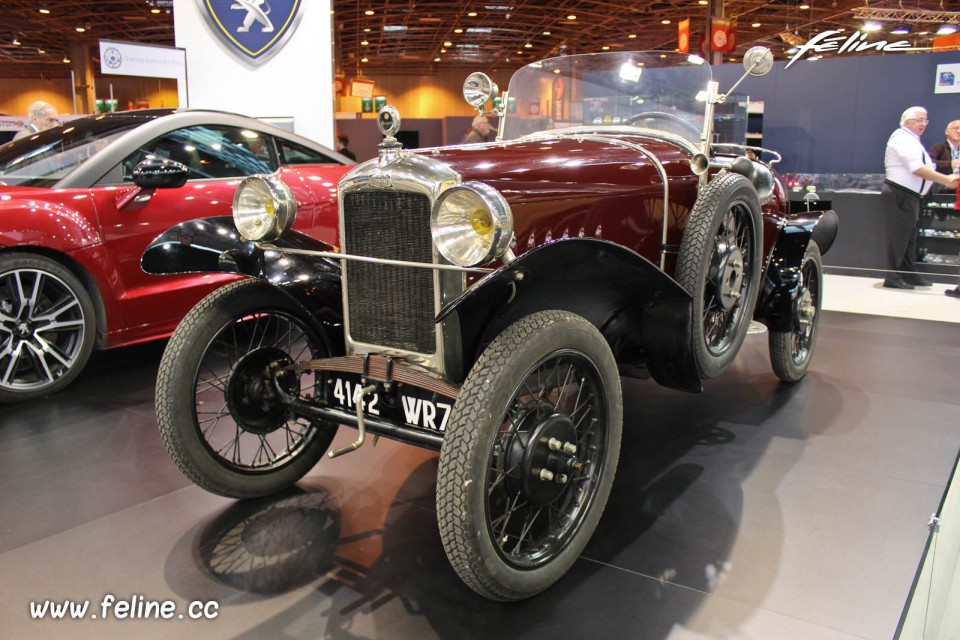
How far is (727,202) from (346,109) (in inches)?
521

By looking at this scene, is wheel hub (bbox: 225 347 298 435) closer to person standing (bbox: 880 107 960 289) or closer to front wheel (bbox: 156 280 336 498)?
front wheel (bbox: 156 280 336 498)

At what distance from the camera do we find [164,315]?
4.05 metres

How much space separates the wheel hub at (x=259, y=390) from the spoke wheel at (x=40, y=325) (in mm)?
1746

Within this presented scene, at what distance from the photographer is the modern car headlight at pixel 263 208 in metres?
2.37

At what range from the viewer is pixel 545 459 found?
2.02 metres

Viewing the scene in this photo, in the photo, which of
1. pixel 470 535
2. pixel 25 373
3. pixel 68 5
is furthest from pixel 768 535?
pixel 68 5

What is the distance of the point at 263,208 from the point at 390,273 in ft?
1.68

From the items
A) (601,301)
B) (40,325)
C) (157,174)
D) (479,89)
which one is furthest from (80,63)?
(601,301)

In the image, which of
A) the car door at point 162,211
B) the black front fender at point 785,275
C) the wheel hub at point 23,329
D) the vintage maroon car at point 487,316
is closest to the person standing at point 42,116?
the car door at point 162,211

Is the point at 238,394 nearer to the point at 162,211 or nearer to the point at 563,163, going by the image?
the point at 563,163

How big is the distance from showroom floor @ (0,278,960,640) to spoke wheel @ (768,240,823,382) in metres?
0.30

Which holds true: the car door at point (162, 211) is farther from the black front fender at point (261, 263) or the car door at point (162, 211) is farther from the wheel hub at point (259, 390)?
the wheel hub at point (259, 390)

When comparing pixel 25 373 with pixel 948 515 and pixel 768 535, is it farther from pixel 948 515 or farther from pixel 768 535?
pixel 948 515

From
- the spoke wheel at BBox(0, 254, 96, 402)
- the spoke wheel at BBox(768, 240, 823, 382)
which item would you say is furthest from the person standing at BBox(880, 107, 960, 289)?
the spoke wheel at BBox(0, 254, 96, 402)
